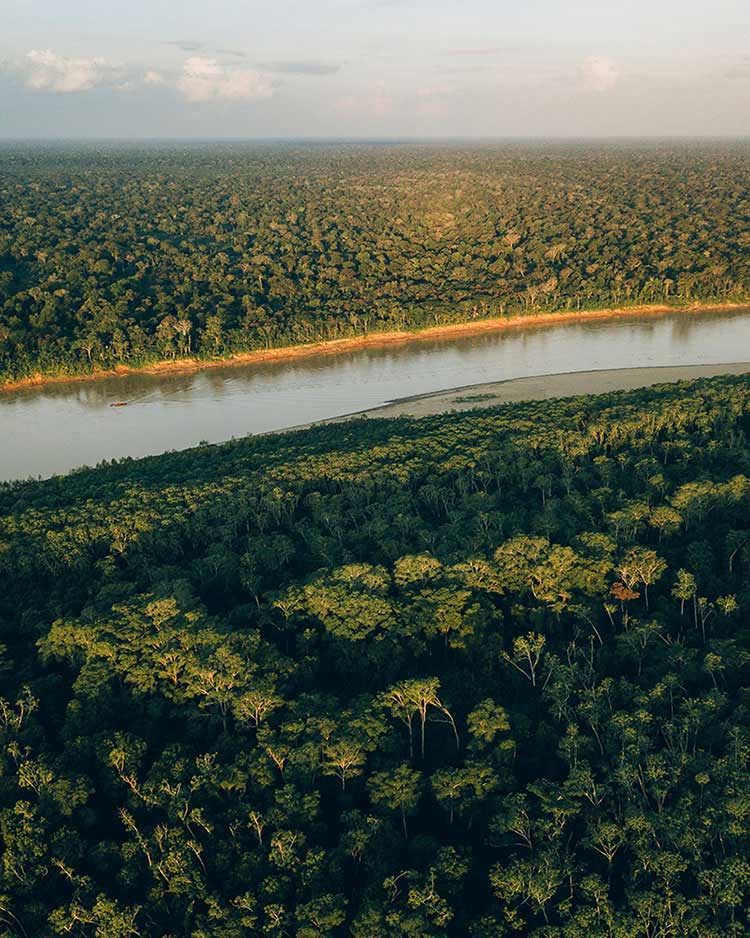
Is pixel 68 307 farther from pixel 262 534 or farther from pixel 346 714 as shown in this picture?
pixel 346 714

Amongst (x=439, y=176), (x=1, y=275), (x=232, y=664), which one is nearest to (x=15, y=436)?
(x=1, y=275)

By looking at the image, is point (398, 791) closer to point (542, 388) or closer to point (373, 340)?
point (542, 388)

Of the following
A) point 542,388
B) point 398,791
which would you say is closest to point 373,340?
point 542,388

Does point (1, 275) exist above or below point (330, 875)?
above

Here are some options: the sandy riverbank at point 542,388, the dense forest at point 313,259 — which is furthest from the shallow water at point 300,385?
the dense forest at point 313,259

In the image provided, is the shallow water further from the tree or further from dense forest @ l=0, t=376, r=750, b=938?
the tree
